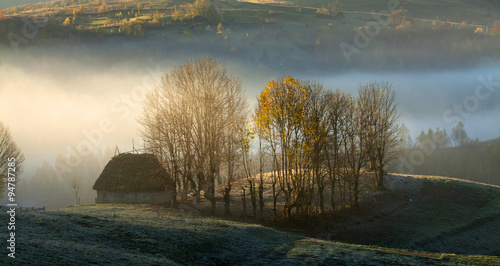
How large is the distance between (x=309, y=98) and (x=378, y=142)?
1877 cm

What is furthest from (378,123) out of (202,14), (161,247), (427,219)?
(202,14)

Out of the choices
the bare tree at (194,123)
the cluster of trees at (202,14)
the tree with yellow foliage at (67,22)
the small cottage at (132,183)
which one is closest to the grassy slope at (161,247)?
the bare tree at (194,123)

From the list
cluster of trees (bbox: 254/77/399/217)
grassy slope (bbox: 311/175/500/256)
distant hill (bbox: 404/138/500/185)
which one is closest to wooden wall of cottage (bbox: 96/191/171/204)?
cluster of trees (bbox: 254/77/399/217)

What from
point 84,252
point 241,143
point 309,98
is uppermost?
point 309,98

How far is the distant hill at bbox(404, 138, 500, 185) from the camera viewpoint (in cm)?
16965

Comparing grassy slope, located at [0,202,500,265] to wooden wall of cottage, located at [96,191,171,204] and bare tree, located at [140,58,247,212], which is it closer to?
bare tree, located at [140,58,247,212]

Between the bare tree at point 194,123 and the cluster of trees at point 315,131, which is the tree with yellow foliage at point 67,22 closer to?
the bare tree at point 194,123

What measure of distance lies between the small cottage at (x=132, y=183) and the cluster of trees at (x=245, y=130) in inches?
160

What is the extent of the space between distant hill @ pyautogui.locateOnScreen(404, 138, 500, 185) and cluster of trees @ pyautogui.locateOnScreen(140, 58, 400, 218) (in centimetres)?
12644

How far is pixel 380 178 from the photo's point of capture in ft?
206

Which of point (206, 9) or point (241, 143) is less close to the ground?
point (206, 9)

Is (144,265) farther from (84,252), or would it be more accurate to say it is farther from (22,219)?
(22,219)

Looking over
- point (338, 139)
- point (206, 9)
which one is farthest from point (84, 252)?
point (206, 9)

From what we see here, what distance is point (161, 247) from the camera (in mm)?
24594
